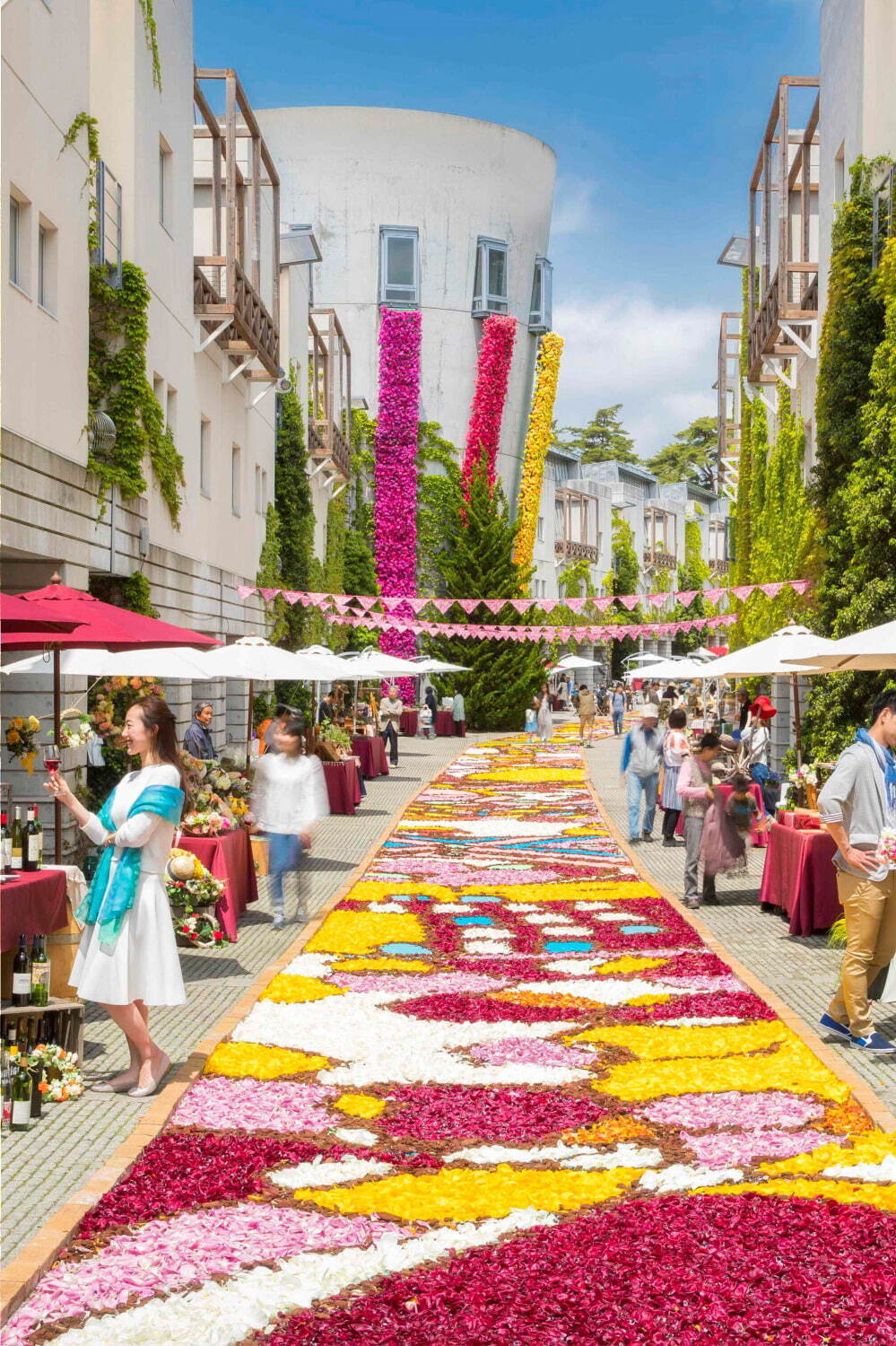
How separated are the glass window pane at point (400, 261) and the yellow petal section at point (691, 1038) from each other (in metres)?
44.7

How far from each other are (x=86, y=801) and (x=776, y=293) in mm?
15379

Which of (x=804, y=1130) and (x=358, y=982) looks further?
(x=358, y=982)

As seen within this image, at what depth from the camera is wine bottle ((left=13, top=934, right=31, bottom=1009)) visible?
777 cm

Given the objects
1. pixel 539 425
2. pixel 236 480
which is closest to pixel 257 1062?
pixel 236 480

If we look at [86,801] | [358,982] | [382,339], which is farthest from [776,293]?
[382,339]

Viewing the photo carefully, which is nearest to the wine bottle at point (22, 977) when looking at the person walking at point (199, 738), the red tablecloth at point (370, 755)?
the person walking at point (199, 738)

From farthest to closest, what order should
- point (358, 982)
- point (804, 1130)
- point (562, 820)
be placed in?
point (562, 820) < point (358, 982) < point (804, 1130)

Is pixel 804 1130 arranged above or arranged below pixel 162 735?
below

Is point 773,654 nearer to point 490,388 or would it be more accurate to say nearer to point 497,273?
point 490,388

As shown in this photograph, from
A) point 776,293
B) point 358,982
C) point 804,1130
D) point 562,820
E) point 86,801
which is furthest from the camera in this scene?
point 776,293

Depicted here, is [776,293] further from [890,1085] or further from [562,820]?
[890,1085]

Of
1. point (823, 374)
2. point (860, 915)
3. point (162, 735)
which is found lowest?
point (860, 915)

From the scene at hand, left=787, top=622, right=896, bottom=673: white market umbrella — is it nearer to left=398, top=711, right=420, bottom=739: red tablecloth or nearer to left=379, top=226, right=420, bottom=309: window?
left=398, top=711, right=420, bottom=739: red tablecloth

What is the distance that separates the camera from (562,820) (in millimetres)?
23328
